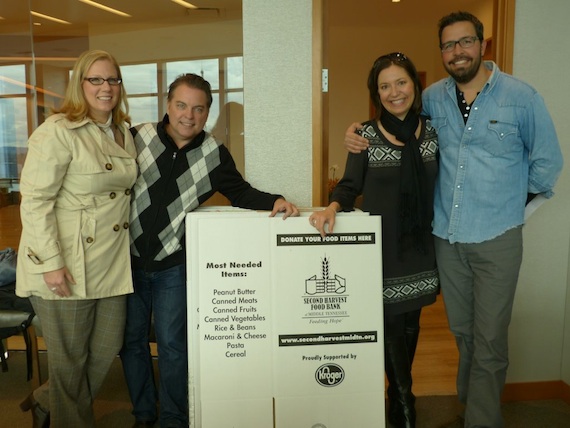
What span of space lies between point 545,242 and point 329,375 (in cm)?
148

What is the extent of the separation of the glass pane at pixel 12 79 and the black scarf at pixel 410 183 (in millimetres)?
2400

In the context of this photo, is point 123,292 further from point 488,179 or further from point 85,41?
point 85,41

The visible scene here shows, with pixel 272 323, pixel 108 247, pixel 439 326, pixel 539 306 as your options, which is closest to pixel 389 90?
pixel 272 323

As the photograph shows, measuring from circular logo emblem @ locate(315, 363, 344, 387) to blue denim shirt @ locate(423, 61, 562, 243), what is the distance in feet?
2.45

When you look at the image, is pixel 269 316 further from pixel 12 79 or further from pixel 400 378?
pixel 12 79

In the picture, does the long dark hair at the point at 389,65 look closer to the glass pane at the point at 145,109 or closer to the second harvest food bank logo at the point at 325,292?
the second harvest food bank logo at the point at 325,292

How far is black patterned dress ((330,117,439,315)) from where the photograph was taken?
227cm

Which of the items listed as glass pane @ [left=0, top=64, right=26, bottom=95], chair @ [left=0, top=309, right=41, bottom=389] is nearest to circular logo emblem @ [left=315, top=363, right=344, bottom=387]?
chair @ [left=0, top=309, right=41, bottom=389]

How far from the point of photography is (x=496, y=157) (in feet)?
7.45

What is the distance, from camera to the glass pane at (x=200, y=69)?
10.1 feet

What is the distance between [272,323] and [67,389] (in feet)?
2.95

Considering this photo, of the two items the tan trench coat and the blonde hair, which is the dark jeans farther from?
the blonde hair

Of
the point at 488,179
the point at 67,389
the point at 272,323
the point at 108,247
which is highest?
the point at 488,179

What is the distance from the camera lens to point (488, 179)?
7.46 feet
